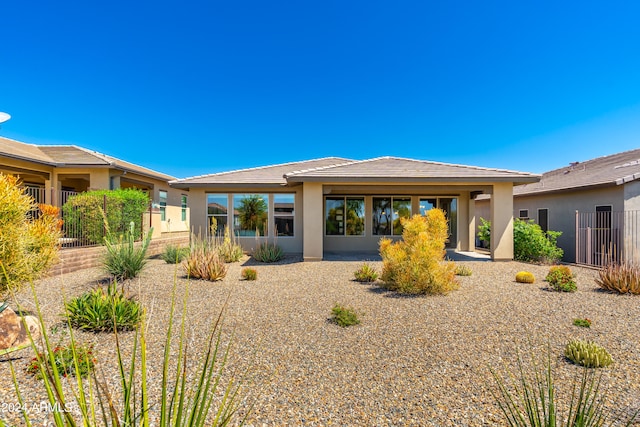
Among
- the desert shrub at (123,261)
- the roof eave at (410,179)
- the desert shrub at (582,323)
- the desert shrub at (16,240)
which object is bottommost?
the desert shrub at (582,323)

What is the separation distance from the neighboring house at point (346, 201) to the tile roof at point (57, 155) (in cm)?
577

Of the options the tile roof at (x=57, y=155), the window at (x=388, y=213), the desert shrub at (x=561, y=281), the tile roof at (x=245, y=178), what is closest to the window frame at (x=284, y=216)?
the tile roof at (x=245, y=178)

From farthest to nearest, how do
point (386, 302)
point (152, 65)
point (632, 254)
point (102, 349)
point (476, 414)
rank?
point (152, 65)
point (632, 254)
point (386, 302)
point (102, 349)
point (476, 414)

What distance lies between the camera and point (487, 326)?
17.5ft

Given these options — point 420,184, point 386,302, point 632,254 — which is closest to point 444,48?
point 420,184

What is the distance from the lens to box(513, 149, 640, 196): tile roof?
1186 centimetres

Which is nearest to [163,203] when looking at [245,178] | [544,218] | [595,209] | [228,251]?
[245,178]

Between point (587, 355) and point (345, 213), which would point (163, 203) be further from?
point (587, 355)

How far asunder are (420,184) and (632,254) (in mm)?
7834

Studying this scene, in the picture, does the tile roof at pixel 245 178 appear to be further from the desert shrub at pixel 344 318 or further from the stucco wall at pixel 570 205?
the stucco wall at pixel 570 205

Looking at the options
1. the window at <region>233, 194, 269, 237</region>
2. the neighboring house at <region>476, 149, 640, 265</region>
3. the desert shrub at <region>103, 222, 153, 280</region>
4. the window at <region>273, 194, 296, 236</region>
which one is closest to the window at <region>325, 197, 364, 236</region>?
the window at <region>273, 194, 296, 236</region>

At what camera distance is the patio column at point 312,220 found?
12.3 m

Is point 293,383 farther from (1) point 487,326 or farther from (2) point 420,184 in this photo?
(2) point 420,184

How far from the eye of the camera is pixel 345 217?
1562 cm
